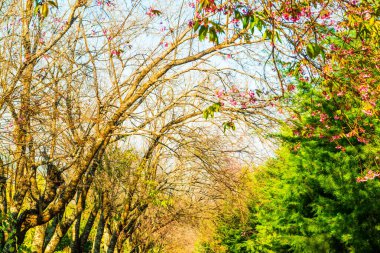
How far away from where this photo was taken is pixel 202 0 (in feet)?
8.48

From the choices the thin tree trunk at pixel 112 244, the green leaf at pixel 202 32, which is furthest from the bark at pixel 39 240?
the green leaf at pixel 202 32

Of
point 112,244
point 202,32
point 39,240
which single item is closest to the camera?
point 202,32

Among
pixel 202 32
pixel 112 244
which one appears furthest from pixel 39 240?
pixel 202 32

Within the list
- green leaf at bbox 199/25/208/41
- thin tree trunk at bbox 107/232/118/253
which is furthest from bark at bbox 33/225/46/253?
green leaf at bbox 199/25/208/41

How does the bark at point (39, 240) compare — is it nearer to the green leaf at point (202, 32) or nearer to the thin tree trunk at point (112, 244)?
the thin tree trunk at point (112, 244)

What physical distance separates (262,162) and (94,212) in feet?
23.8

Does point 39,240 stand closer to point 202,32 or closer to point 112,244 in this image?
point 112,244

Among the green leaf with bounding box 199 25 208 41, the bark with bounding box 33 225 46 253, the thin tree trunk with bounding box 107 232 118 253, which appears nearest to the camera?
the green leaf with bounding box 199 25 208 41

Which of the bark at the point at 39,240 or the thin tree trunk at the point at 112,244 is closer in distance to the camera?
the bark at the point at 39,240

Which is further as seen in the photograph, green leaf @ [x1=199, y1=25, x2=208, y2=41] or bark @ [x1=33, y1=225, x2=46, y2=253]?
bark @ [x1=33, y1=225, x2=46, y2=253]

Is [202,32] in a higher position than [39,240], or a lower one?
lower

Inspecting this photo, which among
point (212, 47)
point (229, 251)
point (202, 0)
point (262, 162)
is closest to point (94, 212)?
point (262, 162)

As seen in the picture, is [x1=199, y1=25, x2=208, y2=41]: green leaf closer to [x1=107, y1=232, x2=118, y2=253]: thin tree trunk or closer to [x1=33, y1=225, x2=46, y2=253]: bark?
[x1=33, y1=225, x2=46, y2=253]: bark

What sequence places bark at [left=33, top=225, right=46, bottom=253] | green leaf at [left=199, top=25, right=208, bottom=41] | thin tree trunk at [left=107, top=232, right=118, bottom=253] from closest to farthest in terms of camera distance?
green leaf at [left=199, top=25, right=208, bottom=41] → bark at [left=33, top=225, right=46, bottom=253] → thin tree trunk at [left=107, top=232, right=118, bottom=253]
